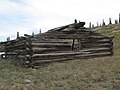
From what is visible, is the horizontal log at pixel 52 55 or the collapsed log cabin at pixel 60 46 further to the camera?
the collapsed log cabin at pixel 60 46

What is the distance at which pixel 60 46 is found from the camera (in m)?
21.5

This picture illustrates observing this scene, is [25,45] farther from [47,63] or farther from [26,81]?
[26,81]

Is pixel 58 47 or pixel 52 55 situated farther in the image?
pixel 58 47

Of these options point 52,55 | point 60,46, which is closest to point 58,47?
point 60,46

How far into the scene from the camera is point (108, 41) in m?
25.5

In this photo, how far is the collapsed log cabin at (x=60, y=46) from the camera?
64.4 feet

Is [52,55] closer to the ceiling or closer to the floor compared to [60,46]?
closer to the floor

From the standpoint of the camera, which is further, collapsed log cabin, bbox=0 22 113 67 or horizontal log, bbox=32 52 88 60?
collapsed log cabin, bbox=0 22 113 67

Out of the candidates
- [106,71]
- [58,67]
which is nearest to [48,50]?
[58,67]

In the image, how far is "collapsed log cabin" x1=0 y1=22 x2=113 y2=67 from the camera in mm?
19625

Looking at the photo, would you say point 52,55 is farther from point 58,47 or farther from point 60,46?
point 60,46

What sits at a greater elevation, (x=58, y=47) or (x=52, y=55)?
(x=58, y=47)

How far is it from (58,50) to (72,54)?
1.28m

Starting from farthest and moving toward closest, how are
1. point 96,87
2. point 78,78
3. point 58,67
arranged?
point 58,67
point 78,78
point 96,87
